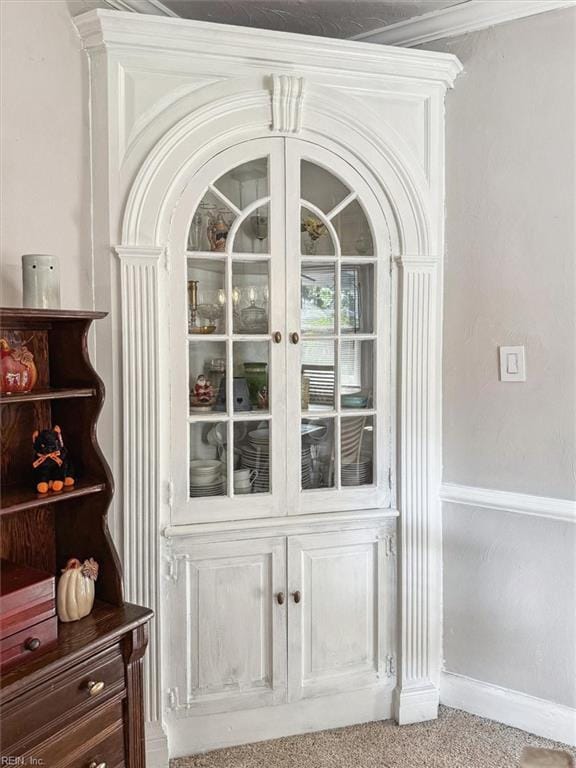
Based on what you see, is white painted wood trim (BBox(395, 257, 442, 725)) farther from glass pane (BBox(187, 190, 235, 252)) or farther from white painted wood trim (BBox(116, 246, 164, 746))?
white painted wood trim (BBox(116, 246, 164, 746))

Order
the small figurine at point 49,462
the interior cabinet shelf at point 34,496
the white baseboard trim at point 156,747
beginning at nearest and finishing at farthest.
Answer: the interior cabinet shelf at point 34,496 → the small figurine at point 49,462 → the white baseboard trim at point 156,747

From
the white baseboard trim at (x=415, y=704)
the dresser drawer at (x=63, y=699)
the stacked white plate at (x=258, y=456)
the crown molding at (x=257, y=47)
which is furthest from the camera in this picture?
the white baseboard trim at (x=415, y=704)

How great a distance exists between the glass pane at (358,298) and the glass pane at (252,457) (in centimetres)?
49

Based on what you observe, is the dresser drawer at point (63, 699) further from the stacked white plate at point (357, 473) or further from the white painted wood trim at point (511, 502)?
the white painted wood trim at point (511, 502)

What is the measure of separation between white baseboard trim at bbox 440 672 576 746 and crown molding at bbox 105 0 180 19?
9.16ft

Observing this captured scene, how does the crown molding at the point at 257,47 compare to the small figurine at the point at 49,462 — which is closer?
the small figurine at the point at 49,462

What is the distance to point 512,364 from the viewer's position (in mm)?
2182

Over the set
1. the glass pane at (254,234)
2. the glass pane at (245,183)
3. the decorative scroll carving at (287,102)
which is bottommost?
the glass pane at (254,234)

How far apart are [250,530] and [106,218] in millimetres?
1178

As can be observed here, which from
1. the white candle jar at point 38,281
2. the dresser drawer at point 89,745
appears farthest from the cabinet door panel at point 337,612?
the white candle jar at point 38,281

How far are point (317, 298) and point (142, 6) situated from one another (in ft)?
4.04

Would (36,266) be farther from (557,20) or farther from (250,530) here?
(557,20)

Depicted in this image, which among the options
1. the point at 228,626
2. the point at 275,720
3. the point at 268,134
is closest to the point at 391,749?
the point at 275,720

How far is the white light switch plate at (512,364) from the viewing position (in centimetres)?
217
